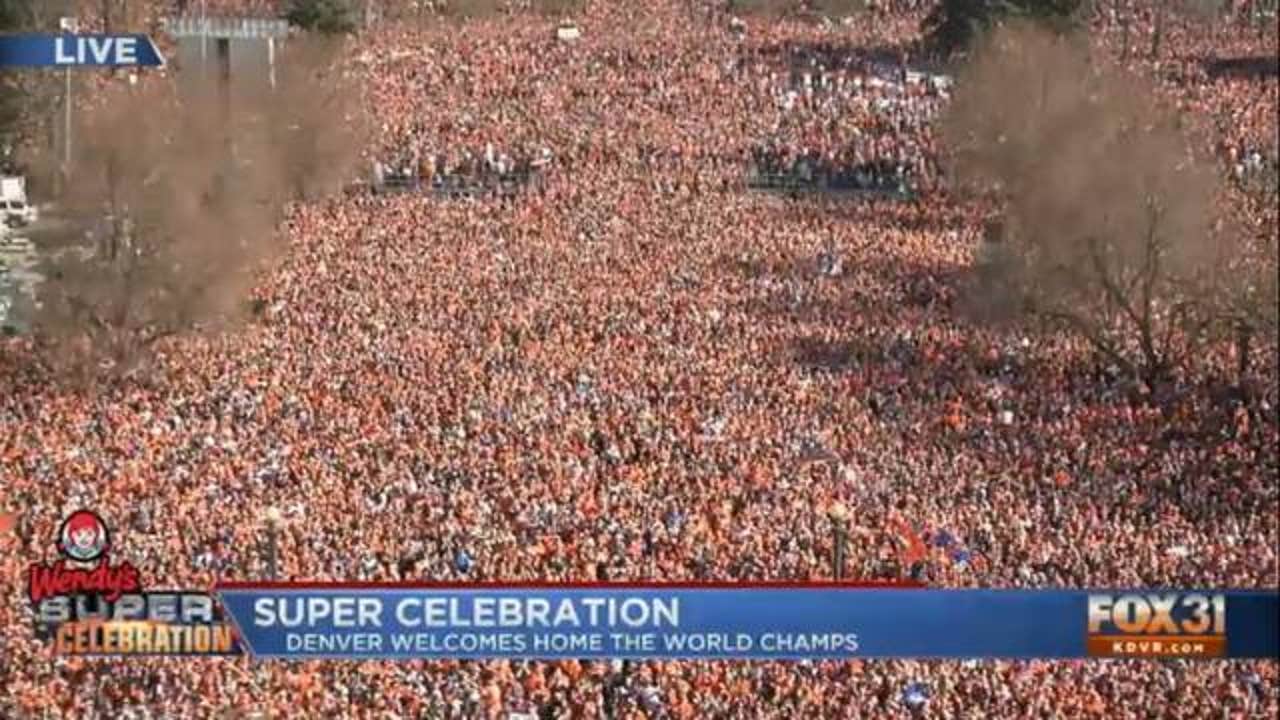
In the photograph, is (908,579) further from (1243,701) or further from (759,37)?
(759,37)

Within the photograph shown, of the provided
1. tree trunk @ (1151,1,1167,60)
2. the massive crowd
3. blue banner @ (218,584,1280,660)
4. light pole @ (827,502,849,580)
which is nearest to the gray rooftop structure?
the massive crowd

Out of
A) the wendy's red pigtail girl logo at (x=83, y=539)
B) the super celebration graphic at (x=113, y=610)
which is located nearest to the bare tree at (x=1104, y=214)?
the super celebration graphic at (x=113, y=610)

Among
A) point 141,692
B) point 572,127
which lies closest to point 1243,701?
point 141,692

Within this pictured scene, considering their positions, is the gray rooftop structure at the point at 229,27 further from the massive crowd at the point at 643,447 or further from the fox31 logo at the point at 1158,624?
the fox31 logo at the point at 1158,624

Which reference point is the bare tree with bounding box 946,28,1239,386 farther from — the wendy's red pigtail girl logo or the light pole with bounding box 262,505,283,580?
the wendy's red pigtail girl logo

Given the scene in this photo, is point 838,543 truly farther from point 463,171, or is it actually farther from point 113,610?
point 463,171

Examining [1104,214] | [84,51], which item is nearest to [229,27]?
[1104,214]

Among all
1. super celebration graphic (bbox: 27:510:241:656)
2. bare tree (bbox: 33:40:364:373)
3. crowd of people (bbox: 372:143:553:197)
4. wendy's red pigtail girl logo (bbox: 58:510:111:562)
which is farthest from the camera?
crowd of people (bbox: 372:143:553:197)
